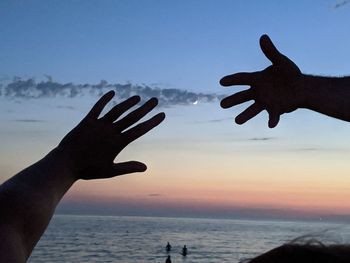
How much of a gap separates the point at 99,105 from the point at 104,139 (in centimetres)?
17

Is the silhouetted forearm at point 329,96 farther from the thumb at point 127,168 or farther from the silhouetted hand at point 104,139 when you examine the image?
the thumb at point 127,168

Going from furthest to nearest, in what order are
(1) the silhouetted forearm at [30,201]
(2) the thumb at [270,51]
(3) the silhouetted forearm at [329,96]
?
1. (2) the thumb at [270,51]
2. (3) the silhouetted forearm at [329,96]
3. (1) the silhouetted forearm at [30,201]

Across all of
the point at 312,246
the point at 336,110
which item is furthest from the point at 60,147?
the point at 312,246

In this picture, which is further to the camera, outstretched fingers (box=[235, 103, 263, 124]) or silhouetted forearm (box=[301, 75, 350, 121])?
outstretched fingers (box=[235, 103, 263, 124])

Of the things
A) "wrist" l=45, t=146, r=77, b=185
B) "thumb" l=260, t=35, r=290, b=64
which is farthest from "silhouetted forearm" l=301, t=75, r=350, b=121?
"wrist" l=45, t=146, r=77, b=185

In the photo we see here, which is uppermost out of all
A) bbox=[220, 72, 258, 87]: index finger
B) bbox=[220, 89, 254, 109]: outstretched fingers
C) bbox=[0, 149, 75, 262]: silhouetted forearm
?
bbox=[220, 72, 258, 87]: index finger

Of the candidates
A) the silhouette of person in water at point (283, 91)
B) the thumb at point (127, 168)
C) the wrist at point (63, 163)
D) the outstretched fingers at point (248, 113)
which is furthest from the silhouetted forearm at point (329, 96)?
the wrist at point (63, 163)

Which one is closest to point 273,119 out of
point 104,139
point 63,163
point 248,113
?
point 248,113

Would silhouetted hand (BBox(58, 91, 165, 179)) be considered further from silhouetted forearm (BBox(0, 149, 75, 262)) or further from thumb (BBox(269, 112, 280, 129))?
thumb (BBox(269, 112, 280, 129))

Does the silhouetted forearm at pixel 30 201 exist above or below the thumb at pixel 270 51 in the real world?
below

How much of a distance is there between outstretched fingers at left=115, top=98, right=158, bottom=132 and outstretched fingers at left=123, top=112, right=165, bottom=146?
23 mm

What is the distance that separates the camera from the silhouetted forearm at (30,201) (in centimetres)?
154

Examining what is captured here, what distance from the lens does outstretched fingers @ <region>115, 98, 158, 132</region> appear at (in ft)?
6.64

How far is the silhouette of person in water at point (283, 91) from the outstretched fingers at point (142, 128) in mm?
263
